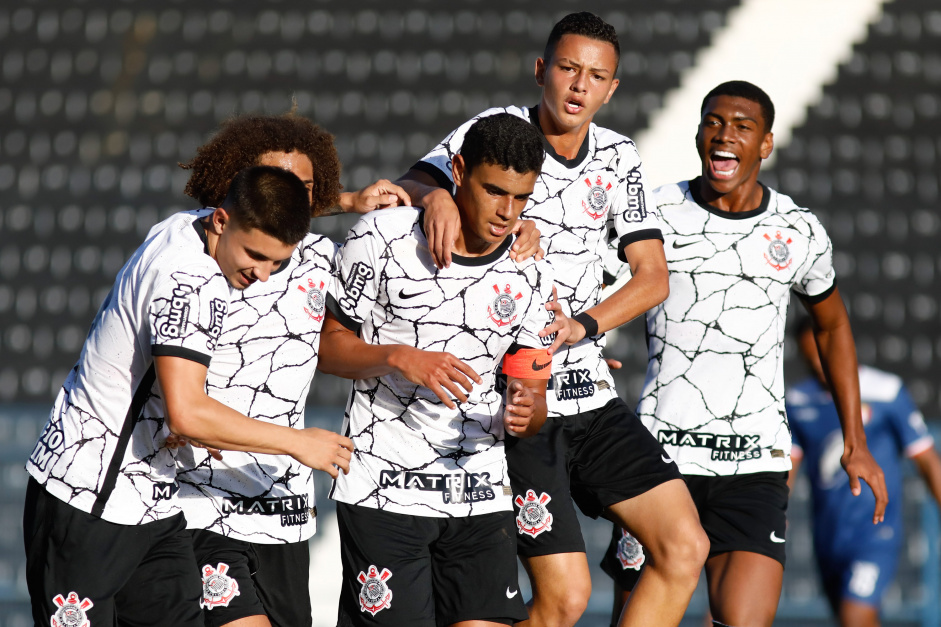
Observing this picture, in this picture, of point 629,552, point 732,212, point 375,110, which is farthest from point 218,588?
point 375,110

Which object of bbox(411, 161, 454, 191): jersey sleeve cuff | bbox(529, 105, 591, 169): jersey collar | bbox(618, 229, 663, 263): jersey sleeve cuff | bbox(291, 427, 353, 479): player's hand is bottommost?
bbox(291, 427, 353, 479): player's hand

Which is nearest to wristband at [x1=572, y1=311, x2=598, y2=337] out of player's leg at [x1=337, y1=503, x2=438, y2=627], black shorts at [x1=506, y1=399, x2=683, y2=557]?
Result: black shorts at [x1=506, y1=399, x2=683, y2=557]

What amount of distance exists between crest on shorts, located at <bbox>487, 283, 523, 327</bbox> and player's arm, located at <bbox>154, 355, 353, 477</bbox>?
0.62m

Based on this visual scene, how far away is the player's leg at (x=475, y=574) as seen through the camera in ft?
10.4

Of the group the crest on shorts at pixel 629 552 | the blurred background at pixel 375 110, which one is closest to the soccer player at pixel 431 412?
the crest on shorts at pixel 629 552

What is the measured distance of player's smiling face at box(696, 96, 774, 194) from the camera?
3986 millimetres

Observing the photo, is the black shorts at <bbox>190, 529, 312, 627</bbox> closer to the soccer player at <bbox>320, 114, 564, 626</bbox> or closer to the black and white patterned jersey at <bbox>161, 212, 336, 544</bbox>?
the black and white patterned jersey at <bbox>161, 212, 336, 544</bbox>

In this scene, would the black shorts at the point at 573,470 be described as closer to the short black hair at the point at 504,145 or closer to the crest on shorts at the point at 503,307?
the crest on shorts at the point at 503,307

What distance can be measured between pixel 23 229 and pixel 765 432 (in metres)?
6.21

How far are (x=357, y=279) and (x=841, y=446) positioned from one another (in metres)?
3.01

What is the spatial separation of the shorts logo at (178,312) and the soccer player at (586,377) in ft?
2.97

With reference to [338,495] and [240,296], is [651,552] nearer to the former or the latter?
[338,495]

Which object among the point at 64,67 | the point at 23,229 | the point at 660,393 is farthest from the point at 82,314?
the point at 660,393

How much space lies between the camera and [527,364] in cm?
307
